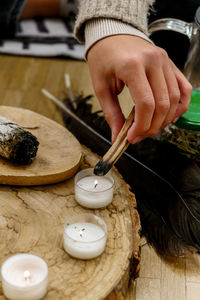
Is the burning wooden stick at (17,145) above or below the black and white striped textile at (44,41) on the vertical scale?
above

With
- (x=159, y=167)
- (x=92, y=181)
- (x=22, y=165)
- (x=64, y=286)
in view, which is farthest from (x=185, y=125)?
(x=64, y=286)

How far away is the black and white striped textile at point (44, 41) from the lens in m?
2.01

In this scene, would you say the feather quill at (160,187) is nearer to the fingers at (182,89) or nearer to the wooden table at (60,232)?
the wooden table at (60,232)

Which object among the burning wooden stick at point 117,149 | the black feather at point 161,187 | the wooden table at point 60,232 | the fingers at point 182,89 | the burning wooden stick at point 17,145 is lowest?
the black feather at point 161,187

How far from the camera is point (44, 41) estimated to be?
208 centimetres

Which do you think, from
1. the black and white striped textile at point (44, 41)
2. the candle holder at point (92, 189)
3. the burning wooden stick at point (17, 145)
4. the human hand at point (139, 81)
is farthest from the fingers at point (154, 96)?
the black and white striped textile at point (44, 41)

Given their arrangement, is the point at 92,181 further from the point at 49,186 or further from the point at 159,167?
the point at 159,167

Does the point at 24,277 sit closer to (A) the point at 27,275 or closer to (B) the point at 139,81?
(A) the point at 27,275

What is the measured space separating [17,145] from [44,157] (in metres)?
0.10

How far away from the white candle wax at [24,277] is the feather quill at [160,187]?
394mm

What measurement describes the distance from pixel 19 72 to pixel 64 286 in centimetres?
122

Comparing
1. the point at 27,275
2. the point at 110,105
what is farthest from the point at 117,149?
the point at 27,275

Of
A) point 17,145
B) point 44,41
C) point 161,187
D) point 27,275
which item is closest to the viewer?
point 27,275

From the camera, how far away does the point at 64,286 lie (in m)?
0.83
